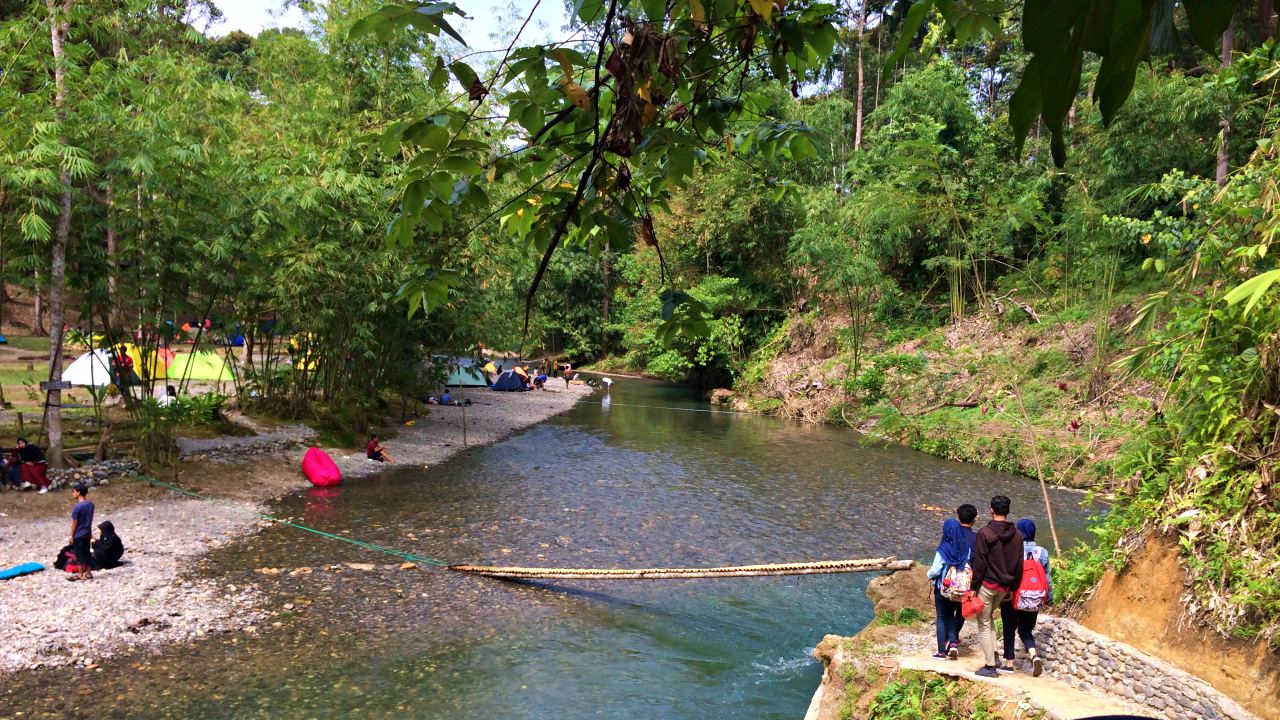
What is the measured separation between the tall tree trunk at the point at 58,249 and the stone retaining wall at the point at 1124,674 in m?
12.8

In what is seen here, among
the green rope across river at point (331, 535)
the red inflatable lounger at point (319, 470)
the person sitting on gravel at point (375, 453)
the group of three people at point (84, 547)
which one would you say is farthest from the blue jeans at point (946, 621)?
the person sitting on gravel at point (375, 453)

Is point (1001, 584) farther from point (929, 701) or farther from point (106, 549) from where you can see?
point (106, 549)

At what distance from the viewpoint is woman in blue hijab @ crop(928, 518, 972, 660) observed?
21.4 feet

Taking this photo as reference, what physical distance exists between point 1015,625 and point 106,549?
958 centimetres

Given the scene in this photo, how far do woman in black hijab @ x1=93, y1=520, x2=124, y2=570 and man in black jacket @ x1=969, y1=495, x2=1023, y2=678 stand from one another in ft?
30.4

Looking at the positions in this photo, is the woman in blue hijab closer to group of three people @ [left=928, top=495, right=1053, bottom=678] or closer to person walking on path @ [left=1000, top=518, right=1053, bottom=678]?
group of three people @ [left=928, top=495, right=1053, bottom=678]

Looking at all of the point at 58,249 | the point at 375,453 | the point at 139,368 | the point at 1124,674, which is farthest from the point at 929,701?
the point at 139,368

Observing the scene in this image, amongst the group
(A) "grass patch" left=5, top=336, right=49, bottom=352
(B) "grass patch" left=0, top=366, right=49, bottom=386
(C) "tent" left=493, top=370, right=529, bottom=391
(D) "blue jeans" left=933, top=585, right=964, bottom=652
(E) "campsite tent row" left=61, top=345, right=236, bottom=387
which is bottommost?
(D) "blue jeans" left=933, top=585, right=964, bottom=652

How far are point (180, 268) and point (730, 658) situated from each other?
10.1 m

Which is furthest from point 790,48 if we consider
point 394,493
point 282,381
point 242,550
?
point 282,381

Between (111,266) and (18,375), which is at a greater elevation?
(111,266)

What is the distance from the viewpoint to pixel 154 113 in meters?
11.1

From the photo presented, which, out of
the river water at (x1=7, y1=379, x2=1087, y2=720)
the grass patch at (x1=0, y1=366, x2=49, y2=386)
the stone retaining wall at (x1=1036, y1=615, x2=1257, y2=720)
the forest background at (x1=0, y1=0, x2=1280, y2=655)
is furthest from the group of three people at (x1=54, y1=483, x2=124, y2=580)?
the grass patch at (x1=0, y1=366, x2=49, y2=386)

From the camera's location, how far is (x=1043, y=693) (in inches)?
218
